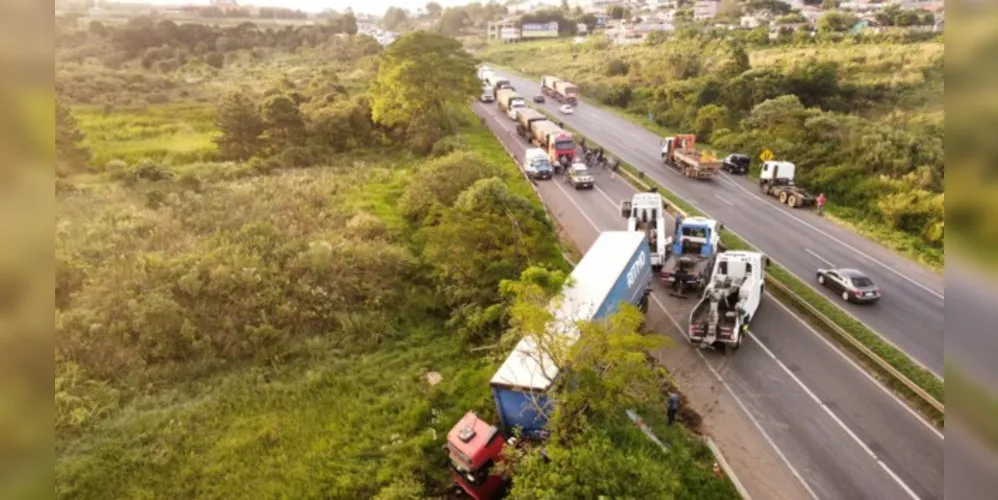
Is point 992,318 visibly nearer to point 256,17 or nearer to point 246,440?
point 246,440

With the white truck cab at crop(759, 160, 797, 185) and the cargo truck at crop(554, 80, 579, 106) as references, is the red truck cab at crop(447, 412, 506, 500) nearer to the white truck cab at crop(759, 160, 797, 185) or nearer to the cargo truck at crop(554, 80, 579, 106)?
the white truck cab at crop(759, 160, 797, 185)

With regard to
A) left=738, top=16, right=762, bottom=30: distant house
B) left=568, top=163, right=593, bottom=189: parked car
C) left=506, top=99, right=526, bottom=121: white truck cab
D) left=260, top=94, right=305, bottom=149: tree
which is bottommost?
left=568, top=163, right=593, bottom=189: parked car

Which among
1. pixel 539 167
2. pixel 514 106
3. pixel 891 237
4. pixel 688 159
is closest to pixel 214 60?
pixel 514 106

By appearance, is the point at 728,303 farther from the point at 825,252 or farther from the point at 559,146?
the point at 559,146

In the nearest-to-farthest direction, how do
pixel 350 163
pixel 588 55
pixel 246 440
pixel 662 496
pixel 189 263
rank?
pixel 662 496
pixel 246 440
pixel 189 263
pixel 350 163
pixel 588 55

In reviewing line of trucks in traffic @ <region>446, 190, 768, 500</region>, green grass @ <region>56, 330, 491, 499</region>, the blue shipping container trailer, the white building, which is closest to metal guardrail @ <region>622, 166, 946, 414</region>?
line of trucks in traffic @ <region>446, 190, 768, 500</region>

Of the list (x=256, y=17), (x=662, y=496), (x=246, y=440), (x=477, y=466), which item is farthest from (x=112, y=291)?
(x=256, y=17)

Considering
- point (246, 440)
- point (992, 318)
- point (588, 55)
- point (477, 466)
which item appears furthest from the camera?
point (588, 55)
